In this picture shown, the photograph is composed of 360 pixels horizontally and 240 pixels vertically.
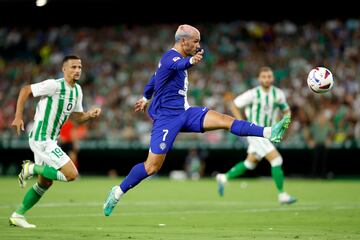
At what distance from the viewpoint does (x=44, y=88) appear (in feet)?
37.6

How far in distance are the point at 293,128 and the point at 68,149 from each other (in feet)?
23.6

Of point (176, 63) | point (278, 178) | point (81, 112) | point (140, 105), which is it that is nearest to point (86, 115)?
point (81, 112)

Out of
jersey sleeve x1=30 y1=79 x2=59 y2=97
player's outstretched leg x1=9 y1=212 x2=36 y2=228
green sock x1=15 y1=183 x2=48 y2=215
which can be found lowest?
player's outstretched leg x1=9 y1=212 x2=36 y2=228

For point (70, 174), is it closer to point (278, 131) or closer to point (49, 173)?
point (49, 173)

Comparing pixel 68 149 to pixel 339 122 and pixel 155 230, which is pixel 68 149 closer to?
pixel 339 122

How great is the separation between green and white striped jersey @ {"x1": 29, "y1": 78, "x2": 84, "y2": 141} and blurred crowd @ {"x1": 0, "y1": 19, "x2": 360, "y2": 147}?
46.5 ft

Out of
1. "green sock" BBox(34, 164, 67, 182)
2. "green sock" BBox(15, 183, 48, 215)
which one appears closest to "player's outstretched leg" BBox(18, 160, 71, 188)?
"green sock" BBox(34, 164, 67, 182)

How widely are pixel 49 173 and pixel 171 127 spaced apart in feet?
5.88

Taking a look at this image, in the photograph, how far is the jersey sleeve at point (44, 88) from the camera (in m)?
11.4

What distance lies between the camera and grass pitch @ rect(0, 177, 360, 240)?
10305 millimetres

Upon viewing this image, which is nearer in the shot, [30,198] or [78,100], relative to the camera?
[30,198]

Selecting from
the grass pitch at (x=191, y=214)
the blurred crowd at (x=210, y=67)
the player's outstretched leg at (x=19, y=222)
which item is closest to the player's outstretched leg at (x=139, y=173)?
the grass pitch at (x=191, y=214)

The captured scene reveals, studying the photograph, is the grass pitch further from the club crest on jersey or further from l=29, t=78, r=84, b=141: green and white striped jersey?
l=29, t=78, r=84, b=141: green and white striped jersey

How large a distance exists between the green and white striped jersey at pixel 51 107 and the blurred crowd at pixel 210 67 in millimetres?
14176
